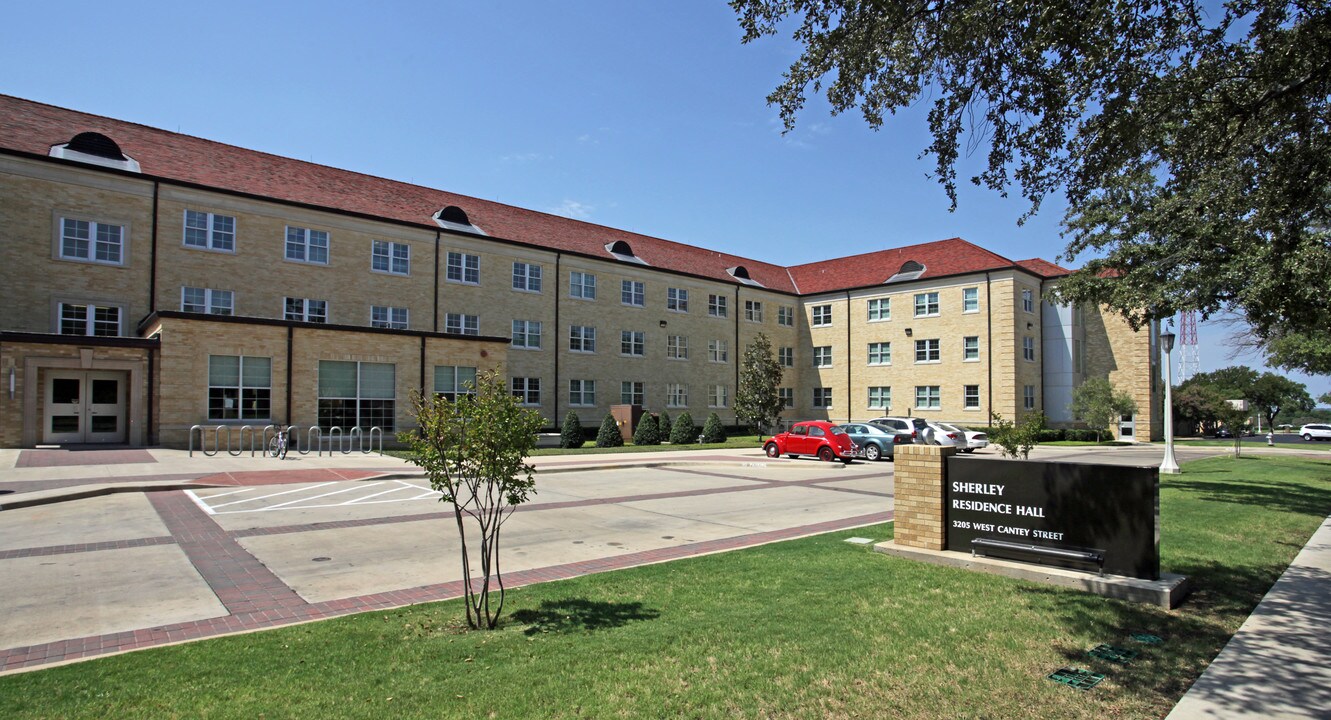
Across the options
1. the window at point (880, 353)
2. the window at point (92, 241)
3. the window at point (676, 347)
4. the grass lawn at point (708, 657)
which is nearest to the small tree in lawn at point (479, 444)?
the grass lawn at point (708, 657)

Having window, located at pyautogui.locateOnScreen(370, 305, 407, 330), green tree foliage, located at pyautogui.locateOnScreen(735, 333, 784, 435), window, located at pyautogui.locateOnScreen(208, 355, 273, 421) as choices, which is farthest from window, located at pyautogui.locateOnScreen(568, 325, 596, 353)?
window, located at pyautogui.locateOnScreen(208, 355, 273, 421)

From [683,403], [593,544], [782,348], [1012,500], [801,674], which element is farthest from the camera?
[782,348]

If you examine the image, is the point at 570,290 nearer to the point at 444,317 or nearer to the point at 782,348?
the point at 444,317

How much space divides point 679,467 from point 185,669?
18964mm

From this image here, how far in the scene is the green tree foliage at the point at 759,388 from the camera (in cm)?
3844

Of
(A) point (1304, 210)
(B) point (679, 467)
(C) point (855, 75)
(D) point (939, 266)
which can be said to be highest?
(D) point (939, 266)

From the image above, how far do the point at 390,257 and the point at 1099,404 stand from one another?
3962cm

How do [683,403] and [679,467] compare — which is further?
[683,403]

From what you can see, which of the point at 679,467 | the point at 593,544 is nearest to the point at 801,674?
the point at 593,544

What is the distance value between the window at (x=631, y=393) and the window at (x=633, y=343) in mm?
1803

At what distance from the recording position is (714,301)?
48.9 meters

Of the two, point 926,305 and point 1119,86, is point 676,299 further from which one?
point 1119,86

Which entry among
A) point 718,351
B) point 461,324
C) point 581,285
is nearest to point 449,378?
point 461,324

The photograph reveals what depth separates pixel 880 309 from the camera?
162ft
